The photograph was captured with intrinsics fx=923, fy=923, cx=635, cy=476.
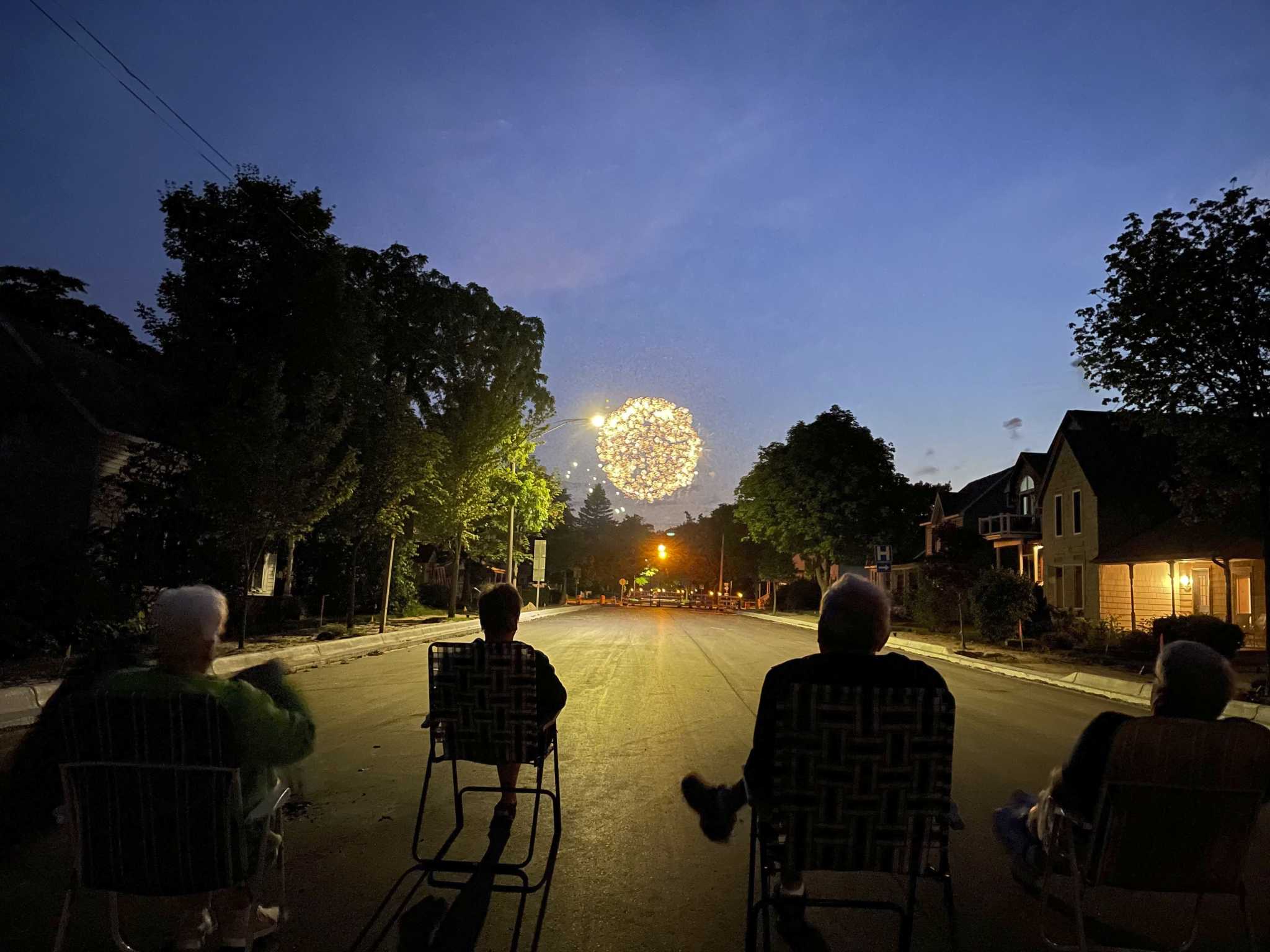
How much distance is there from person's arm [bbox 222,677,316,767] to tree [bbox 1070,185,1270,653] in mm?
14508

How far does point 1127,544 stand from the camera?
105 ft

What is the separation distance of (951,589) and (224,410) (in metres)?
18.4

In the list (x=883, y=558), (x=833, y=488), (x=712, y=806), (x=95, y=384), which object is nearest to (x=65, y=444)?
(x=95, y=384)

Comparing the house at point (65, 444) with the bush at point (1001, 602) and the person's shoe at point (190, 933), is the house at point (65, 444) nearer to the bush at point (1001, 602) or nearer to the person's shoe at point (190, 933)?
the person's shoe at point (190, 933)

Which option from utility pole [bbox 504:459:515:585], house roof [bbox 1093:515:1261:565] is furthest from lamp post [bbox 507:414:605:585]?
house roof [bbox 1093:515:1261:565]

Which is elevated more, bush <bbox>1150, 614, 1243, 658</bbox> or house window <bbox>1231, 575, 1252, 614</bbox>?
house window <bbox>1231, 575, 1252, 614</bbox>

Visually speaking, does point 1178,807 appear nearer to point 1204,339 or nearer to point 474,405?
point 1204,339

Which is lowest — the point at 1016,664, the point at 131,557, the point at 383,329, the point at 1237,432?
the point at 1016,664

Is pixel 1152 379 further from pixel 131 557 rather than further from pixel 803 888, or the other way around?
pixel 131 557

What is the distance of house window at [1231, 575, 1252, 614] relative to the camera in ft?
93.9

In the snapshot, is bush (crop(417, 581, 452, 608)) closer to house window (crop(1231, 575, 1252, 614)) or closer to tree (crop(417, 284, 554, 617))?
tree (crop(417, 284, 554, 617))

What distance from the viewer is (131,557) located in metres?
18.9

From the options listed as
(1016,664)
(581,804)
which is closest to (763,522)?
(1016,664)

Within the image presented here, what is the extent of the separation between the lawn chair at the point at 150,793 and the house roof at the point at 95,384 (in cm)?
2030
